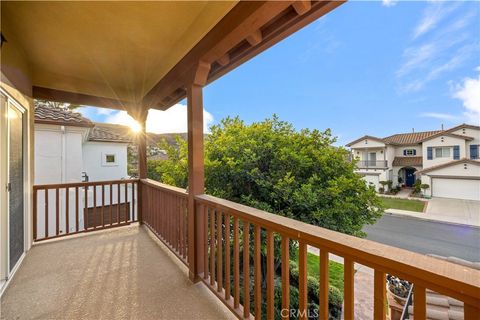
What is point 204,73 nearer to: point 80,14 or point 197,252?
point 80,14

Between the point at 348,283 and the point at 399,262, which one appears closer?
the point at 399,262

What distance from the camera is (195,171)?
222cm

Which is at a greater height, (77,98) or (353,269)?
(77,98)

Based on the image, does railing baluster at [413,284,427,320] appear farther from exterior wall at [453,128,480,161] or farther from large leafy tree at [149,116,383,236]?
exterior wall at [453,128,480,161]

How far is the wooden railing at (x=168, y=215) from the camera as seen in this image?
2.60m

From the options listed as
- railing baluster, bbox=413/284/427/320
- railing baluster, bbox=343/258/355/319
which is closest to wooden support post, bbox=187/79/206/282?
railing baluster, bbox=343/258/355/319

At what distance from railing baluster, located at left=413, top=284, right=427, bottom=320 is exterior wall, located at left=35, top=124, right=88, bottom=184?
7898 mm

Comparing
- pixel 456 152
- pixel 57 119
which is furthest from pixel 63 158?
pixel 456 152

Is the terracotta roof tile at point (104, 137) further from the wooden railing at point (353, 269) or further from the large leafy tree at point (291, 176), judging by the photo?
the wooden railing at point (353, 269)

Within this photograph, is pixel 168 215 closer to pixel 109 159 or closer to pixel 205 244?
pixel 205 244

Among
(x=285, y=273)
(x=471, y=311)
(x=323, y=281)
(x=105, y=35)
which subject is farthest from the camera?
(x=105, y=35)

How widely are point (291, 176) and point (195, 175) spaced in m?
1.72

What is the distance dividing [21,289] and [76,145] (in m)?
5.52

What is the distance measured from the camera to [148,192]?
379cm
